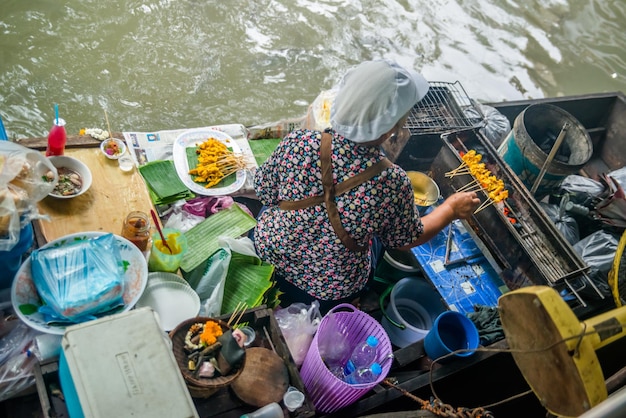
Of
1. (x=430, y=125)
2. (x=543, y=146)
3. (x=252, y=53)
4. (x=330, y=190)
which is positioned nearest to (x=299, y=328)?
(x=330, y=190)

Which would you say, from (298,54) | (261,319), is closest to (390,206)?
(261,319)

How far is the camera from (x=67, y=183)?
288cm

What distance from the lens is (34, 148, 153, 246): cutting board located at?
2.75m

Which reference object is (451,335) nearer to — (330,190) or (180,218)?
(330,190)

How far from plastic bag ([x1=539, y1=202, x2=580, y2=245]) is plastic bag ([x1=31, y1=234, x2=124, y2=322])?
11.4 ft

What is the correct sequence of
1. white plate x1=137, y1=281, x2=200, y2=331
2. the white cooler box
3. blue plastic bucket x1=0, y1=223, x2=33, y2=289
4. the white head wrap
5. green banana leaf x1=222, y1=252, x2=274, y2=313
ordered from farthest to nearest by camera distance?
1. green banana leaf x1=222, y1=252, x2=274, y2=313
2. white plate x1=137, y1=281, x2=200, y2=331
3. blue plastic bucket x1=0, y1=223, x2=33, y2=289
4. the white head wrap
5. the white cooler box

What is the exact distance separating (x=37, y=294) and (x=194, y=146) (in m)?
1.78

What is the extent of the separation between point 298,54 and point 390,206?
456 centimetres

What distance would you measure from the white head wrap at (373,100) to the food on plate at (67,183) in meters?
1.83

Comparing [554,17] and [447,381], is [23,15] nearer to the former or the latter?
[447,381]

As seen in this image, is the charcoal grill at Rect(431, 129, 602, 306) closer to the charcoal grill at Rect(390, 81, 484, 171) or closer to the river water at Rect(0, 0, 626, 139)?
the charcoal grill at Rect(390, 81, 484, 171)

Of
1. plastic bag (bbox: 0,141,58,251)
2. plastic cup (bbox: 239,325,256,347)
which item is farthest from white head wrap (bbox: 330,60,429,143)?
plastic bag (bbox: 0,141,58,251)

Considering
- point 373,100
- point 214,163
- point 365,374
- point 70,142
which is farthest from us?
point 214,163

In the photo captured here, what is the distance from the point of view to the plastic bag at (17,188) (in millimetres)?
2100
